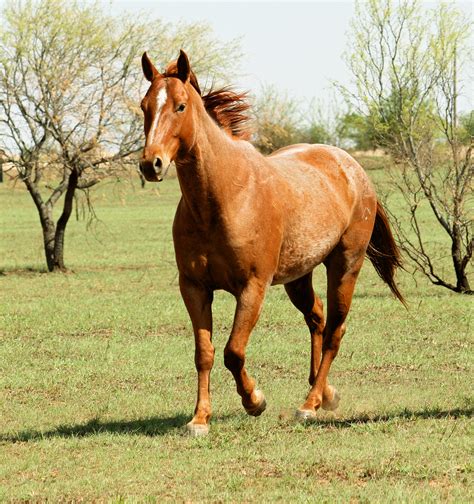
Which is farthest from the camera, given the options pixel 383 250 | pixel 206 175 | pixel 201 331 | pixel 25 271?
pixel 25 271

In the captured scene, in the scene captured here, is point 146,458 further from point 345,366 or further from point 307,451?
point 345,366

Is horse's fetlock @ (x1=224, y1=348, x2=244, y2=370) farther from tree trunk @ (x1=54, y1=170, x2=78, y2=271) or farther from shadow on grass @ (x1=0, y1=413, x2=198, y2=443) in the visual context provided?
tree trunk @ (x1=54, y1=170, x2=78, y2=271)

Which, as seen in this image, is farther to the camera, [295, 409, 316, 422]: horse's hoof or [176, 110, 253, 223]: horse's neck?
[295, 409, 316, 422]: horse's hoof

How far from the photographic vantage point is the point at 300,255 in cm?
722

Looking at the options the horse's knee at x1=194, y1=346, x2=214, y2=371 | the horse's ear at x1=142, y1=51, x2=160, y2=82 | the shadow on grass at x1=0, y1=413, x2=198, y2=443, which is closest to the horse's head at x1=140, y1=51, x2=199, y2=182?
the horse's ear at x1=142, y1=51, x2=160, y2=82

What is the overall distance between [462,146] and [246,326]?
30.2ft

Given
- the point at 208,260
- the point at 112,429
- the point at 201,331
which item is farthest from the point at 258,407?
the point at 208,260

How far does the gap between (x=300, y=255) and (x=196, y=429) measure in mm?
1571

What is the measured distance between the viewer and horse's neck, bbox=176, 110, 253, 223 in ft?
20.9

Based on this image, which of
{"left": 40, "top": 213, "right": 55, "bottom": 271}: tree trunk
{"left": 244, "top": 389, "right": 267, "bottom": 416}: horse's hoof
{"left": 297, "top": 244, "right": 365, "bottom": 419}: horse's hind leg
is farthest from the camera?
{"left": 40, "top": 213, "right": 55, "bottom": 271}: tree trunk

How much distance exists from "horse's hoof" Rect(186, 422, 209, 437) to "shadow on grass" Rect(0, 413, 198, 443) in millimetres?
149

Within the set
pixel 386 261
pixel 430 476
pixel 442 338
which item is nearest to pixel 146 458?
pixel 430 476

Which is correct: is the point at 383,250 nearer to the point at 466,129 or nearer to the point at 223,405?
the point at 223,405

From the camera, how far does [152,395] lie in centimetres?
820
